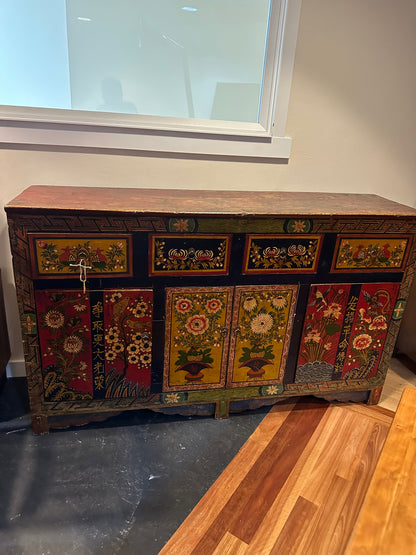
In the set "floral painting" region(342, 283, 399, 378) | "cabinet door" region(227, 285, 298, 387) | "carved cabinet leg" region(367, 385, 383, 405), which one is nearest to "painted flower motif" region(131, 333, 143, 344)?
"cabinet door" region(227, 285, 298, 387)

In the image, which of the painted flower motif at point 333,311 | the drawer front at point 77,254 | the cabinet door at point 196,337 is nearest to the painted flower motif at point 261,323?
the cabinet door at point 196,337

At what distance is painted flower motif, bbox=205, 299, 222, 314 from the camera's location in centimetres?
176

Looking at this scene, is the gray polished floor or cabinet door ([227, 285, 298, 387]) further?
cabinet door ([227, 285, 298, 387])

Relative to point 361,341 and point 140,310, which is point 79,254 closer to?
point 140,310

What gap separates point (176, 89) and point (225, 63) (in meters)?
0.28

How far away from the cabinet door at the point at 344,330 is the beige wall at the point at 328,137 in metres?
0.67

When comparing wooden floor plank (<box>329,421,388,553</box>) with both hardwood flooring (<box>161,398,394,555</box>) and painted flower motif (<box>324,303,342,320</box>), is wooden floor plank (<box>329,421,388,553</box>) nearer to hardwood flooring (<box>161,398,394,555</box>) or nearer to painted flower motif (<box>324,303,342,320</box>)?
hardwood flooring (<box>161,398,394,555</box>)

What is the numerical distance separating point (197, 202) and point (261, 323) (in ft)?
2.00

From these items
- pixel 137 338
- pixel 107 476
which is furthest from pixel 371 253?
pixel 107 476

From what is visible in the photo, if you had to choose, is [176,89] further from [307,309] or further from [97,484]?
[97,484]

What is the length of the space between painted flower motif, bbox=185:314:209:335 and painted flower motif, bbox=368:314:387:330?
32.0 inches

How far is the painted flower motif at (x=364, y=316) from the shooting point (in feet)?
6.33

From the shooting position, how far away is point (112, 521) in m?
1.48

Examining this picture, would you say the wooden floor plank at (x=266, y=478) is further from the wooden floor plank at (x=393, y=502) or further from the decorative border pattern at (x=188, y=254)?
the decorative border pattern at (x=188, y=254)
